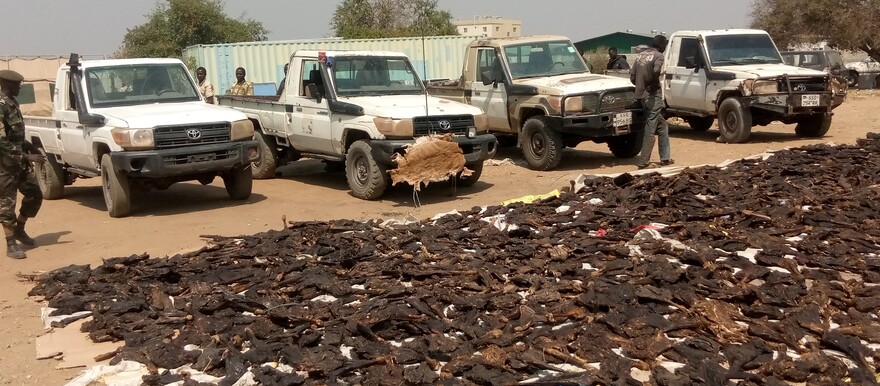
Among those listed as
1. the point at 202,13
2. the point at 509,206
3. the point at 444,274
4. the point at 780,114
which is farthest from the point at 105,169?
the point at 202,13

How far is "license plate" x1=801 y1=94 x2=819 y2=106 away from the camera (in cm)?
1376

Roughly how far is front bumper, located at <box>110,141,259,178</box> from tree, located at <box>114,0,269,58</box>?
28690 mm

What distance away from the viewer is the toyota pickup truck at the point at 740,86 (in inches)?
543

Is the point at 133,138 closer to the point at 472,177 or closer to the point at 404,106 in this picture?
the point at 404,106

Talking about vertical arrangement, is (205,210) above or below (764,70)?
below

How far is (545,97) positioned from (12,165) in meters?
6.92

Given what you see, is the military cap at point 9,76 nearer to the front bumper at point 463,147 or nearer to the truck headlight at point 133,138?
the truck headlight at point 133,138

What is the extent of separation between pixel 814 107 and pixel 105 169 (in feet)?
35.5

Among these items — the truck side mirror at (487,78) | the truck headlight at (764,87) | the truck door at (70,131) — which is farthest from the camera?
the truck headlight at (764,87)

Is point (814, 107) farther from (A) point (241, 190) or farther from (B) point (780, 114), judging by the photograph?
(A) point (241, 190)

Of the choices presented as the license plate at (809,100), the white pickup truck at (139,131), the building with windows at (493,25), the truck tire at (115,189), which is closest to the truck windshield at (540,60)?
the license plate at (809,100)

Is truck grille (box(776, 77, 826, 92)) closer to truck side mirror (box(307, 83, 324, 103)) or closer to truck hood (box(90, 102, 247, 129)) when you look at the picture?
truck side mirror (box(307, 83, 324, 103))

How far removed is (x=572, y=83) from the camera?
12.2 meters

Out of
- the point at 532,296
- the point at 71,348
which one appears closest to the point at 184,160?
the point at 71,348
